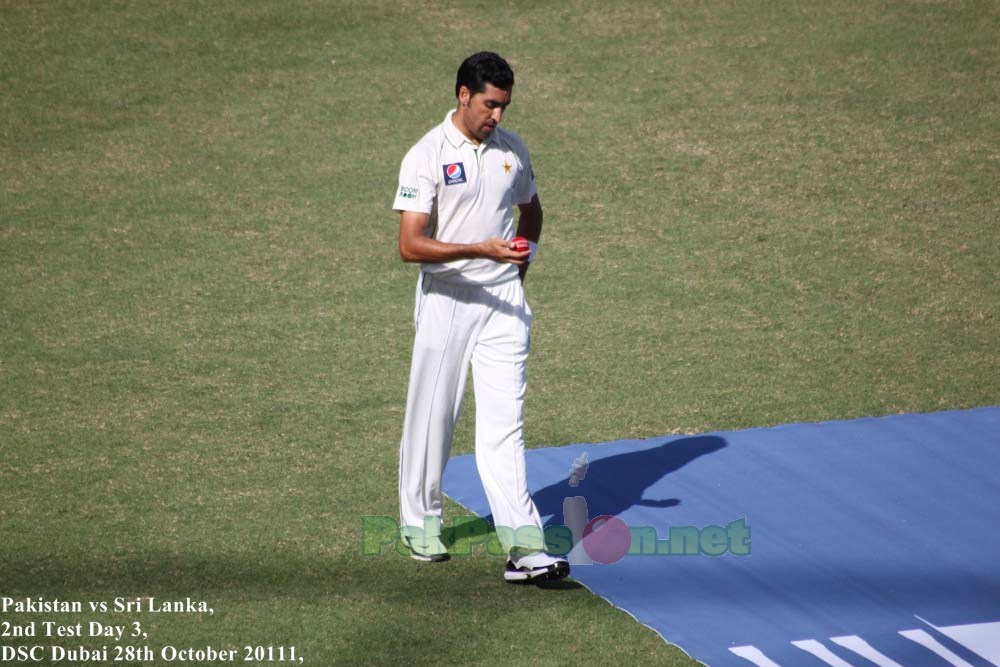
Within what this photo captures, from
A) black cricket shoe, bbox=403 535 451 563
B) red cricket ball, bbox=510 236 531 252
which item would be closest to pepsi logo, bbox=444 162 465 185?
red cricket ball, bbox=510 236 531 252

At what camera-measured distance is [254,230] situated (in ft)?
33.5

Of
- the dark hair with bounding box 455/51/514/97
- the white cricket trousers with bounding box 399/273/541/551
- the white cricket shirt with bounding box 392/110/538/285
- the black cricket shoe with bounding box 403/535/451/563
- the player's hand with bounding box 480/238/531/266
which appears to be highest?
the dark hair with bounding box 455/51/514/97

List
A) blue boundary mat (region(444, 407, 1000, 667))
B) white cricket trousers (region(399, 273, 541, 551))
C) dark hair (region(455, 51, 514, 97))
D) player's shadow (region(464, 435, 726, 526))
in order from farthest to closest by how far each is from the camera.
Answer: player's shadow (region(464, 435, 726, 526)) → white cricket trousers (region(399, 273, 541, 551)) → dark hair (region(455, 51, 514, 97)) → blue boundary mat (region(444, 407, 1000, 667))

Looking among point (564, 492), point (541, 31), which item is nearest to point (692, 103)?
point (541, 31)

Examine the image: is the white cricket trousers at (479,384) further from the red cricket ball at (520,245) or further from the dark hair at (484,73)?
the dark hair at (484,73)

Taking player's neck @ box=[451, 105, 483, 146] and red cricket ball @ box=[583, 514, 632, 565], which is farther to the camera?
red cricket ball @ box=[583, 514, 632, 565]

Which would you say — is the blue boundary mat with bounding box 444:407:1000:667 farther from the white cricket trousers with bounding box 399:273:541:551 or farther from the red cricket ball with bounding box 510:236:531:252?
the red cricket ball with bounding box 510:236:531:252

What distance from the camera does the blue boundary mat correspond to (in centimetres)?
513

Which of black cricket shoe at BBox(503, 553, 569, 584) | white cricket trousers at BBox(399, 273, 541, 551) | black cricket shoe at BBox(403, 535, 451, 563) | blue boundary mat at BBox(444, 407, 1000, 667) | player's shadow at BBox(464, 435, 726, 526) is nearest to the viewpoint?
blue boundary mat at BBox(444, 407, 1000, 667)

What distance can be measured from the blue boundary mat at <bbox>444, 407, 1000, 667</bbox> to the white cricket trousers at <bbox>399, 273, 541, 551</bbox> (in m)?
0.53

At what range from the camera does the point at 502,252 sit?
17.1 ft

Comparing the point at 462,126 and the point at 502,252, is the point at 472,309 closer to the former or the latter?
the point at 502,252

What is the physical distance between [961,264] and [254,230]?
5.46 meters

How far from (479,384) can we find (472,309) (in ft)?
1.06
